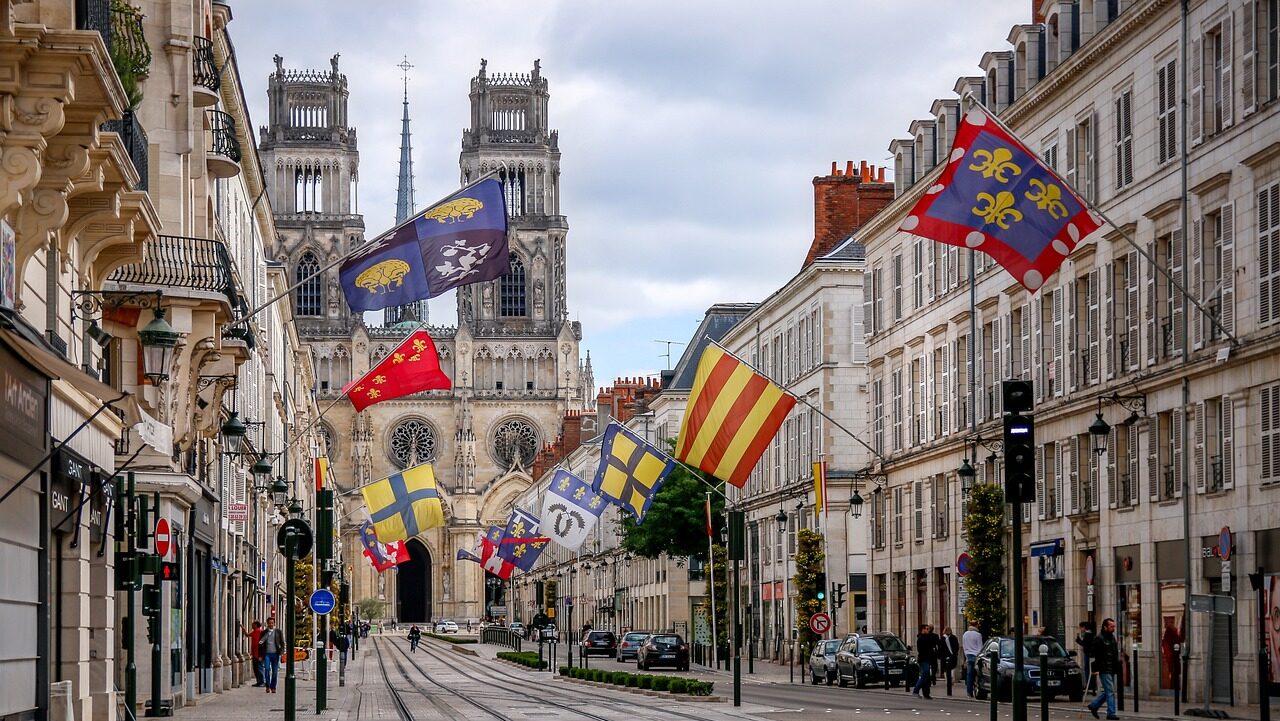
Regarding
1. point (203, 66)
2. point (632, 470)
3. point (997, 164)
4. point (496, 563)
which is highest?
point (203, 66)

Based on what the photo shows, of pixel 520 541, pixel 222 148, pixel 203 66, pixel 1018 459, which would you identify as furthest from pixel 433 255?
pixel 520 541

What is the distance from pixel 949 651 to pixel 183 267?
81.0 feet

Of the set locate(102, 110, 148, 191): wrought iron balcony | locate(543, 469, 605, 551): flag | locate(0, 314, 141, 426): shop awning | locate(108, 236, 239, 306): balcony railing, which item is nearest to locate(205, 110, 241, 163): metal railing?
locate(108, 236, 239, 306): balcony railing

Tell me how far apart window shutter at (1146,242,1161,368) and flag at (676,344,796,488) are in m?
7.01

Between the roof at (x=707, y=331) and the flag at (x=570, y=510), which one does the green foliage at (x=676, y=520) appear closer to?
the roof at (x=707, y=331)

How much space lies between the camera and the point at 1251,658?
34.2 meters

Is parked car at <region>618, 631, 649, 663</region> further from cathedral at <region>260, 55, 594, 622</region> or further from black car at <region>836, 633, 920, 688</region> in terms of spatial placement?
cathedral at <region>260, 55, 594, 622</region>

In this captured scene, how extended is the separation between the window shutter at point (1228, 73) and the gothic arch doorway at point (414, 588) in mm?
136248

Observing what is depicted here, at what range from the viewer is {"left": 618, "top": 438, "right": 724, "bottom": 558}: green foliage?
8150 centimetres

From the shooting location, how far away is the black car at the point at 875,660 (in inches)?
1923

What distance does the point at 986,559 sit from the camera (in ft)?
157

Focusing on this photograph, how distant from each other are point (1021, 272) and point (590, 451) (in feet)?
289

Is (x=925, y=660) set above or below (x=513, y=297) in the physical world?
below

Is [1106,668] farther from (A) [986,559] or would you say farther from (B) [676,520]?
(B) [676,520]
